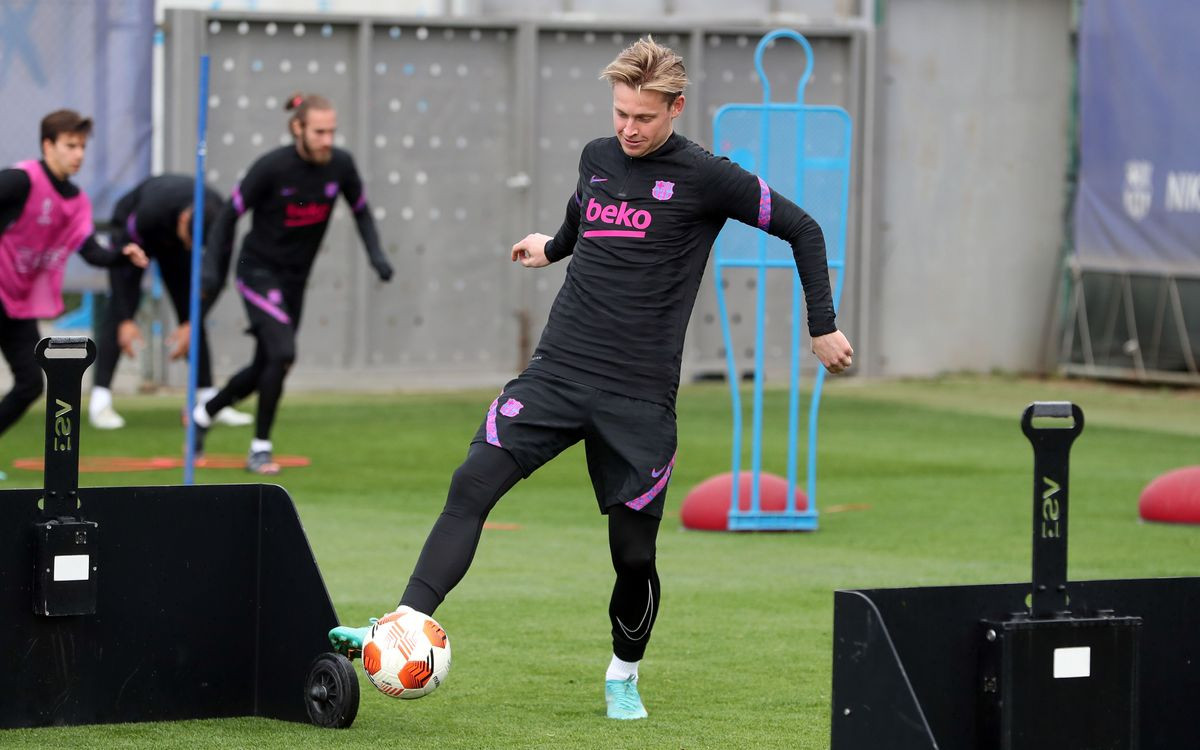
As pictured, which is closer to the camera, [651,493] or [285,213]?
[651,493]

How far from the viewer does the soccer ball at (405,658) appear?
4.67 metres

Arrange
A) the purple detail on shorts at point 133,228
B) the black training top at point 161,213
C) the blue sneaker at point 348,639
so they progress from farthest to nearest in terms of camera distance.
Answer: the purple detail on shorts at point 133,228 → the black training top at point 161,213 → the blue sneaker at point 348,639

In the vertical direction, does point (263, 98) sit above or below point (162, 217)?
above

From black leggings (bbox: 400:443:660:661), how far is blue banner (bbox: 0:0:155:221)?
427 inches

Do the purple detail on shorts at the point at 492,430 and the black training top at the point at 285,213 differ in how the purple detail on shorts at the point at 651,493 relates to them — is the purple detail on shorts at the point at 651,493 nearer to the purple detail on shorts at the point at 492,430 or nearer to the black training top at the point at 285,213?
the purple detail on shorts at the point at 492,430

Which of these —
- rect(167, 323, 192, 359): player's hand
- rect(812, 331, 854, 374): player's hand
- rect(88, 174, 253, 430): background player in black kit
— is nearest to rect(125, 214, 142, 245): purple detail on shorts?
rect(88, 174, 253, 430): background player in black kit

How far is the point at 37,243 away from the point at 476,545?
670 centimetres

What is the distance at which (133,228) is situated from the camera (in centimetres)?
1320

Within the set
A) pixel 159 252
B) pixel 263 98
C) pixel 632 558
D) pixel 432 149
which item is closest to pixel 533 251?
pixel 632 558

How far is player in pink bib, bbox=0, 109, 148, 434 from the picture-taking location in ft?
35.1

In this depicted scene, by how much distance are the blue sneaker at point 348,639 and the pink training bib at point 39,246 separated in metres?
6.33

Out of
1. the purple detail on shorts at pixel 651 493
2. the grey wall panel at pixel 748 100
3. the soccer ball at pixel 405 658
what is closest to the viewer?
the soccer ball at pixel 405 658

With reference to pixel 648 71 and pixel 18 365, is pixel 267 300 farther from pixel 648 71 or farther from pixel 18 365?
pixel 648 71

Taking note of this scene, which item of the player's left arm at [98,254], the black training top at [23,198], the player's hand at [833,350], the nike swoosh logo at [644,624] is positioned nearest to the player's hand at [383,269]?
the player's left arm at [98,254]
